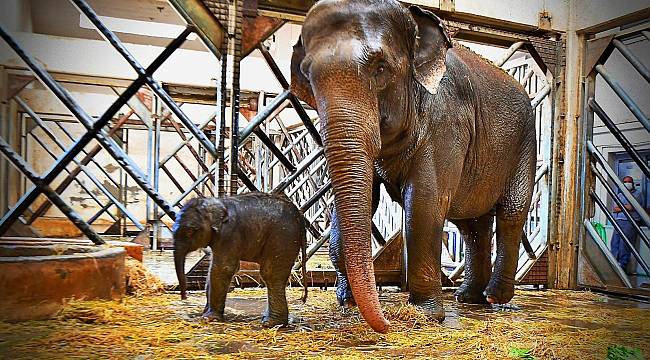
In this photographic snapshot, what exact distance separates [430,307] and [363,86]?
136 centimetres

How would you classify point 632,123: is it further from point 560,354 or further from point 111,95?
point 111,95

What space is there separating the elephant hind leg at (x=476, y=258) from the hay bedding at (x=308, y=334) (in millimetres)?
405

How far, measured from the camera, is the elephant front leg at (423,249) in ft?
11.7

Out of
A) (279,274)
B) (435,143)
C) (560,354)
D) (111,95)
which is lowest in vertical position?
(560,354)

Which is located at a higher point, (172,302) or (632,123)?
(632,123)

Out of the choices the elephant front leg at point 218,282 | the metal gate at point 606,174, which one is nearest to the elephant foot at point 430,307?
the elephant front leg at point 218,282

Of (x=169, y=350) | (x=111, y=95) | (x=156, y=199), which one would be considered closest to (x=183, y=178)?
(x=111, y=95)

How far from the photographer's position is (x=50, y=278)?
3145 millimetres

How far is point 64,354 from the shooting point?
2443 mm

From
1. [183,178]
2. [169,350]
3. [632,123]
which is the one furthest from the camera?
[183,178]

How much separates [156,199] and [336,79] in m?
2.05

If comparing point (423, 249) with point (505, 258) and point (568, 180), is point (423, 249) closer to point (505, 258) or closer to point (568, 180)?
point (505, 258)

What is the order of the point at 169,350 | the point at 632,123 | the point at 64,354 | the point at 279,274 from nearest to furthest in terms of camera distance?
1. the point at 64,354
2. the point at 169,350
3. the point at 279,274
4. the point at 632,123

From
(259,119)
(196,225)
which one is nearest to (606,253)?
(259,119)
